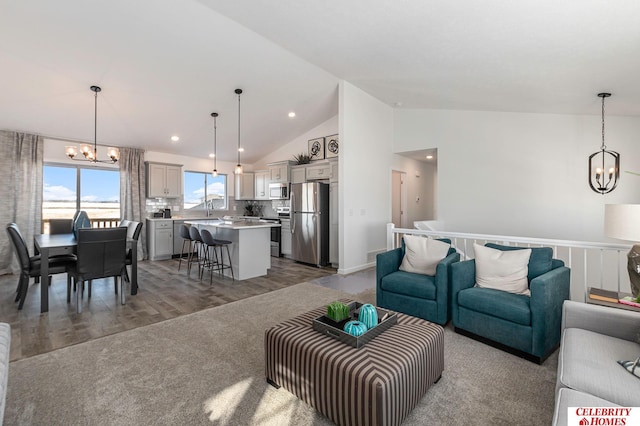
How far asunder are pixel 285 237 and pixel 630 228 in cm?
578

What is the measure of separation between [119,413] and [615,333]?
3001 millimetres

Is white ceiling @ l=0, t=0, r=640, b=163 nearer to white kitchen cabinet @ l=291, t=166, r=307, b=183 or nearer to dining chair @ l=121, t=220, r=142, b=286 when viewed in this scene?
white kitchen cabinet @ l=291, t=166, r=307, b=183

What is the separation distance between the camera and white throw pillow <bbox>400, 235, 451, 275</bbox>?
10.3ft

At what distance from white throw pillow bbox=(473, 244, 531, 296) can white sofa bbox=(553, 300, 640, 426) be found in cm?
66

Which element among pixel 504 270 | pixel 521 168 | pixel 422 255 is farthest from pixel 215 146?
pixel 521 168

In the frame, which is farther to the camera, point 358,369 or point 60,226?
point 60,226

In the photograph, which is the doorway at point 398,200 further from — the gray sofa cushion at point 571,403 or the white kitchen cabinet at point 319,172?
the gray sofa cushion at point 571,403

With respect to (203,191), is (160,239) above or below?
below

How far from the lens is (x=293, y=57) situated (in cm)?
437

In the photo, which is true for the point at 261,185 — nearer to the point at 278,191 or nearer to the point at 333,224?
the point at 278,191

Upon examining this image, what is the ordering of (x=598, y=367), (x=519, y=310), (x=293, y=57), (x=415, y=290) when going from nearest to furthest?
(x=598, y=367)
(x=519, y=310)
(x=415, y=290)
(x=293, y=57)

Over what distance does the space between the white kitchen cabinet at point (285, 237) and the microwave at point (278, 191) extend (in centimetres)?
60

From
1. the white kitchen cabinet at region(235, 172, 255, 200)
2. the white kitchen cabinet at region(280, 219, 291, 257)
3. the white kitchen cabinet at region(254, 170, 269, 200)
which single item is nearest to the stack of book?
the white kitchen cabinet at region(280, 219, 291, 257)

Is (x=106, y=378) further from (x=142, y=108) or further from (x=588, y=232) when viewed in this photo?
(x=588, y=232)
